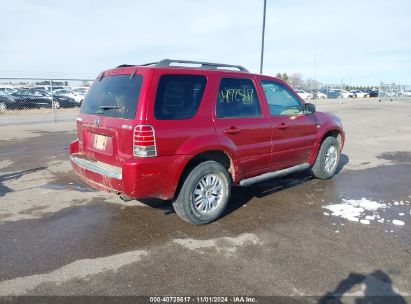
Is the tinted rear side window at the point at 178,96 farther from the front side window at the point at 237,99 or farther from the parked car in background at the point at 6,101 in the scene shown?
the parked car in background at the point at 6,101

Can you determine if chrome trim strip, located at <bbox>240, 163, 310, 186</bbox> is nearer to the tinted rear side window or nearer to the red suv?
the red suv

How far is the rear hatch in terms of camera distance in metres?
3.93

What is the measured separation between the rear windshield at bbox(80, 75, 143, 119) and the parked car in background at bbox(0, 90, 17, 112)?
20.2 meters

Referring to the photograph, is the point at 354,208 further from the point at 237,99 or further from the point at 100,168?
the point at 100,168

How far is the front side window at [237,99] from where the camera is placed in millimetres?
4539

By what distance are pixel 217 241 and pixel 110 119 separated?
5.95ft

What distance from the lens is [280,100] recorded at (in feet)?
17.9

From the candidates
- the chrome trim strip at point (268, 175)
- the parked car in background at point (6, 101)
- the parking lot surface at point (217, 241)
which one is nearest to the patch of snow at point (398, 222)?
the parking lot surface at point (217, 241)

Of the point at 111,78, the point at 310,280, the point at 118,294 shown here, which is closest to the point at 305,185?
the point at 310,280

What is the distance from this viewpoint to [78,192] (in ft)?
18.7

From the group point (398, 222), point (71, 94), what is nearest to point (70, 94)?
point (71, 94)

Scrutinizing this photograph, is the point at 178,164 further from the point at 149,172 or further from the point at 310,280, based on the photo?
the point at 310,280

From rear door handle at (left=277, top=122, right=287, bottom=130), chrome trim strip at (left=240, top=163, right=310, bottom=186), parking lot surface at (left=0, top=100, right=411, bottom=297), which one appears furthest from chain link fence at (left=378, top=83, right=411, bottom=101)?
rear door handle at (left=277, top=122, right=287, bottom=130)

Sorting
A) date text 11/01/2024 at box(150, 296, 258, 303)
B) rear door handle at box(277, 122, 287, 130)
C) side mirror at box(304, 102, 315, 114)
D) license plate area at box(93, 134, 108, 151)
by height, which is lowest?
date text 11/01/2024 at box(150, 296, 258, 303)
